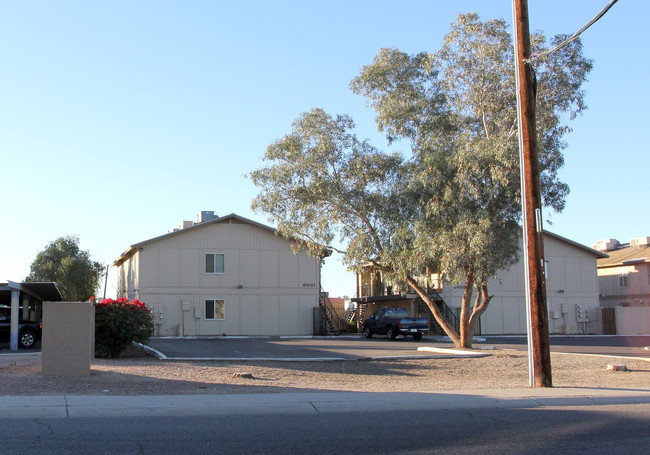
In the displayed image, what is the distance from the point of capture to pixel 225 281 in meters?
38.1

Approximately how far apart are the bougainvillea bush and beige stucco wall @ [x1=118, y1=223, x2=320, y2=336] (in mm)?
15534

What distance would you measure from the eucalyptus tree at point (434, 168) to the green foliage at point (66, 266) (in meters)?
30.9

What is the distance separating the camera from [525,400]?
40.9ft

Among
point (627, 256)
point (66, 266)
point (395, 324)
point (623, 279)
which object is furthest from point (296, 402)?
point (66, 266)

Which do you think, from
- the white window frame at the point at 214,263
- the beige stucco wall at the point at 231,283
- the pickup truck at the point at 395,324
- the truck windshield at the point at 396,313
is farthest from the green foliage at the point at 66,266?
the truck windshield at the point at 396,313

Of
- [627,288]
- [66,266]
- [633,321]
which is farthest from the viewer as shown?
[66,266]

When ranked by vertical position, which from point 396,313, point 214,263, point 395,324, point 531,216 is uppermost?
point 214,263

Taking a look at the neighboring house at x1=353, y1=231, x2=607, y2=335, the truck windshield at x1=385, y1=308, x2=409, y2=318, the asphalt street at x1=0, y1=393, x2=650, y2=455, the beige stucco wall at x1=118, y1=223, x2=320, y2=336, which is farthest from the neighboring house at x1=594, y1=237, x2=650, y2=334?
the asphalt street at x1=0, y1=393, x2=650, y2=455

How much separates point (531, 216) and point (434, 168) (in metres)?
8.76

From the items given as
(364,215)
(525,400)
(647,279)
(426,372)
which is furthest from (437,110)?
(647,279)

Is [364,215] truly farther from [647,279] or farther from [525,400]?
[647,279]

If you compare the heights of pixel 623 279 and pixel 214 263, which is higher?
pixel 214 263

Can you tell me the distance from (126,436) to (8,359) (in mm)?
Result: 12652

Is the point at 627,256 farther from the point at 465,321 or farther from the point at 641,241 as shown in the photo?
the point at 465,321
